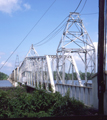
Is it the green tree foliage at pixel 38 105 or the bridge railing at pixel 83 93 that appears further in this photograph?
the bridge railing at pixel 83 93

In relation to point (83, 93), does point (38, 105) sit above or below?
below

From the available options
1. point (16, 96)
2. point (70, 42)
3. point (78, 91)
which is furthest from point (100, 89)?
point (70, 42)

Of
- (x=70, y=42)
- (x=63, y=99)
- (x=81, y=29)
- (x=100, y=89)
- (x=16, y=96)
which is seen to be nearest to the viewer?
(x=100, y=89)

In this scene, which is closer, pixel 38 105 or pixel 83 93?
pixel 38 105

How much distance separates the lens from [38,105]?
1410cm

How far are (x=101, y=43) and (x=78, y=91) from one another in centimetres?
624

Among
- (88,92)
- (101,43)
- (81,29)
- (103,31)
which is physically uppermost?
(81,29)

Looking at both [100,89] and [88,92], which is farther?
[88,92]

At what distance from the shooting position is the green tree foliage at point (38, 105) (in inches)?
484

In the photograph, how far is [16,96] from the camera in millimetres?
14930

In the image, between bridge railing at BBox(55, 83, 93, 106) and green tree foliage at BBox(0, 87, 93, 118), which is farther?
bridge railing at BBox(55, 83, 93, 106)

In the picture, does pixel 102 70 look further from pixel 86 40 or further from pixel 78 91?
pixel 86 40

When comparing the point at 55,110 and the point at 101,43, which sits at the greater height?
the point at 101,43

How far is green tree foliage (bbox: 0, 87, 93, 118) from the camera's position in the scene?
12.3 meters
